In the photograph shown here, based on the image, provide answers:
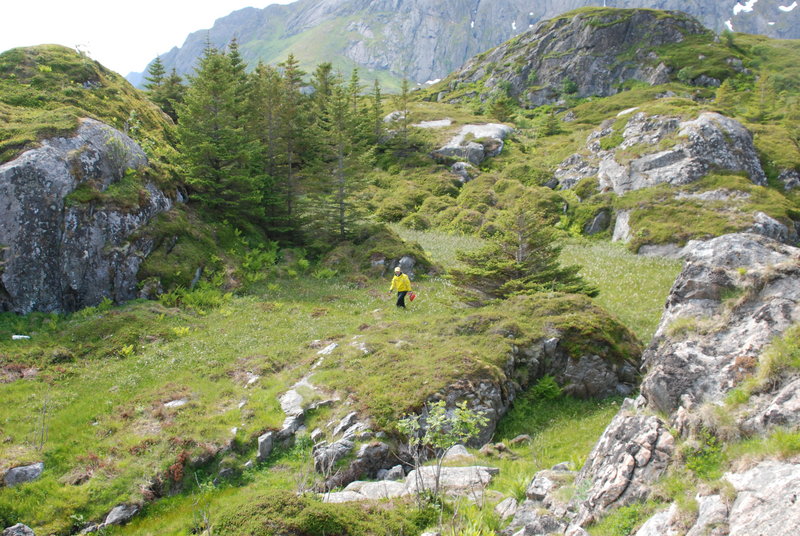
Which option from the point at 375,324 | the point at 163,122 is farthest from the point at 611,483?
the point at 163,122

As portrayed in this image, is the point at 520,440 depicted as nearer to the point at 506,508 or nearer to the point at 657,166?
the point at 506,508

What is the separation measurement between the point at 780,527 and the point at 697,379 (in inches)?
161

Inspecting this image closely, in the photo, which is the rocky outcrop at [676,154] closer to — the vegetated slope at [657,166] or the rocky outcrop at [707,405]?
the vegetated slope at [657,166]

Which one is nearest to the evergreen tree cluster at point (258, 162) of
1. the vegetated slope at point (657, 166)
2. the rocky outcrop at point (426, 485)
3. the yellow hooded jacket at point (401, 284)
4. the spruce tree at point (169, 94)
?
the yellow hooded jacket at point (401, 284)

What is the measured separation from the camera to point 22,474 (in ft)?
36.5

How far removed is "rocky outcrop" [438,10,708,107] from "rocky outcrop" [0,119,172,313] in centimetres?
9547

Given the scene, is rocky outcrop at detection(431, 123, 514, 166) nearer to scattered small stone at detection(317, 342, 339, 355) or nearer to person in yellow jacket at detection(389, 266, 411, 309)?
person in yellow jacket at detection(389, 266, 411, 309)

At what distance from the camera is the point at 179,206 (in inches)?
1125

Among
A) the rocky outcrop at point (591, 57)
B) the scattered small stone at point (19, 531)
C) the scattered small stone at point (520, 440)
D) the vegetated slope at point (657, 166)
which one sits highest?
the rocky outcrop at point (591, 57)

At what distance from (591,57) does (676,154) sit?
7713 centimetres

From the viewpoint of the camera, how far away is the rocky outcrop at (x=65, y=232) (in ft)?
66.7

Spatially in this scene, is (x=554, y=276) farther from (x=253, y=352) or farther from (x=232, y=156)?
(x=232, y=156)

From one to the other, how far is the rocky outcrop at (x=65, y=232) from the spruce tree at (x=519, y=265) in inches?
669

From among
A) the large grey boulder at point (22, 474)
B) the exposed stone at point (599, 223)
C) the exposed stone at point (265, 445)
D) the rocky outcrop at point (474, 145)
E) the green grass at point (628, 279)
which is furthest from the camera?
the rocky outcrop at point (474, 145)
